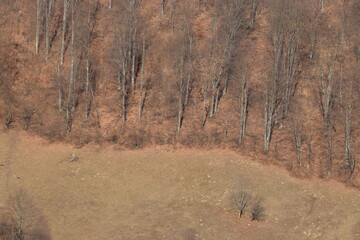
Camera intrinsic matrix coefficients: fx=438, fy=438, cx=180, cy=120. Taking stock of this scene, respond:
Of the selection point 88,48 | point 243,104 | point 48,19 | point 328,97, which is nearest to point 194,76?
point 243,104

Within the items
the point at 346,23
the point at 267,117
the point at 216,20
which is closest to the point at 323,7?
the point at 346,23

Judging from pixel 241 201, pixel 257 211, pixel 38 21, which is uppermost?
pixel 38 21

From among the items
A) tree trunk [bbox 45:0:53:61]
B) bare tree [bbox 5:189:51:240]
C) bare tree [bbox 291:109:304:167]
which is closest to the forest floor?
bare tree [bbox 5:189:51:240]

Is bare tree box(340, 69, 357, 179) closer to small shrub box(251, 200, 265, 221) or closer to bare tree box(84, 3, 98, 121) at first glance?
small shrub box(251, 200, 265, 221)

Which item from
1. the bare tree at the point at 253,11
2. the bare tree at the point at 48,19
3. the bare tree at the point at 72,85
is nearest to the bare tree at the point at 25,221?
the bare tree at the point at 72,85

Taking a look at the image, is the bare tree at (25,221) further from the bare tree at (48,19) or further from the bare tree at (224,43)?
the bare tree at (48,19)

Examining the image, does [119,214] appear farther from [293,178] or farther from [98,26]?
[98,26]

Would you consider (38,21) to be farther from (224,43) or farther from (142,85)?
(224,43)
